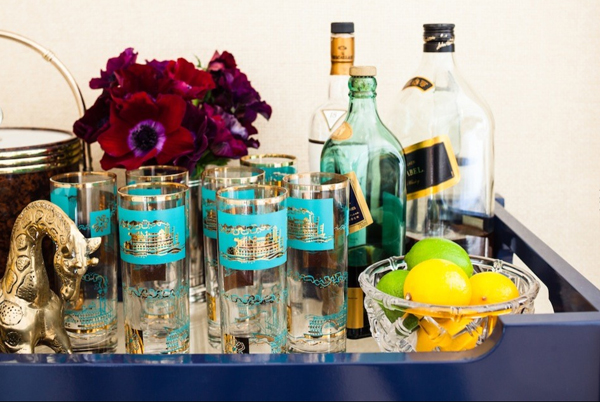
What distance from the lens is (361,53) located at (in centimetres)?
123

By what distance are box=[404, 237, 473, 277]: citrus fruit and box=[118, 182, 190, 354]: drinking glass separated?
11.1 inches

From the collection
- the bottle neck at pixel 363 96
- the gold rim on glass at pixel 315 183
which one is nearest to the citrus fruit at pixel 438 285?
the gold rim on glass at pixel 315 183

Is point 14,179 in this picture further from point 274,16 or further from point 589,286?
point 589,286

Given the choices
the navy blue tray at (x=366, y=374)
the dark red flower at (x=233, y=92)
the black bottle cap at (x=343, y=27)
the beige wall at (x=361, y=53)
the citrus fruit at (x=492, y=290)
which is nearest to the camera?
the navy blue tray at (x=366, y=374)

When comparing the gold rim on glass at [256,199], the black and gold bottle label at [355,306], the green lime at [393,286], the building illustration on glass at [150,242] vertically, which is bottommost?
the black and gold bottle label at [355,306]

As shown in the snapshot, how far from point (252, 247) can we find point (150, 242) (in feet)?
0.41

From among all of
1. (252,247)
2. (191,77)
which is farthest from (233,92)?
(252,247)

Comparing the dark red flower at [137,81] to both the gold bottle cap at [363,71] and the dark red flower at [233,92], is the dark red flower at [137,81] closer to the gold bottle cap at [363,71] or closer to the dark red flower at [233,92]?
the dark red flower at [233,92]

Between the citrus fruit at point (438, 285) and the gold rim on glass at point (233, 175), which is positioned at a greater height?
the gold rim on glass at point (233, 175)

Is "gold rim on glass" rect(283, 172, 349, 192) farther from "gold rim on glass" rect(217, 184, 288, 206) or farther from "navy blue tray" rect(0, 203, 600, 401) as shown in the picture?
"navy blue tray" rect(0, 203, 600, 401)

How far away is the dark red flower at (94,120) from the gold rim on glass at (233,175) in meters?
0.18

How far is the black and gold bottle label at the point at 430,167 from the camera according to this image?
989 millimetres

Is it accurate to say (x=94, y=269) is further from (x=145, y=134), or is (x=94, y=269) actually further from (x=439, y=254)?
(x=439, y=254)

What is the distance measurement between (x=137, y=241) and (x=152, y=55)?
21.9 inches
